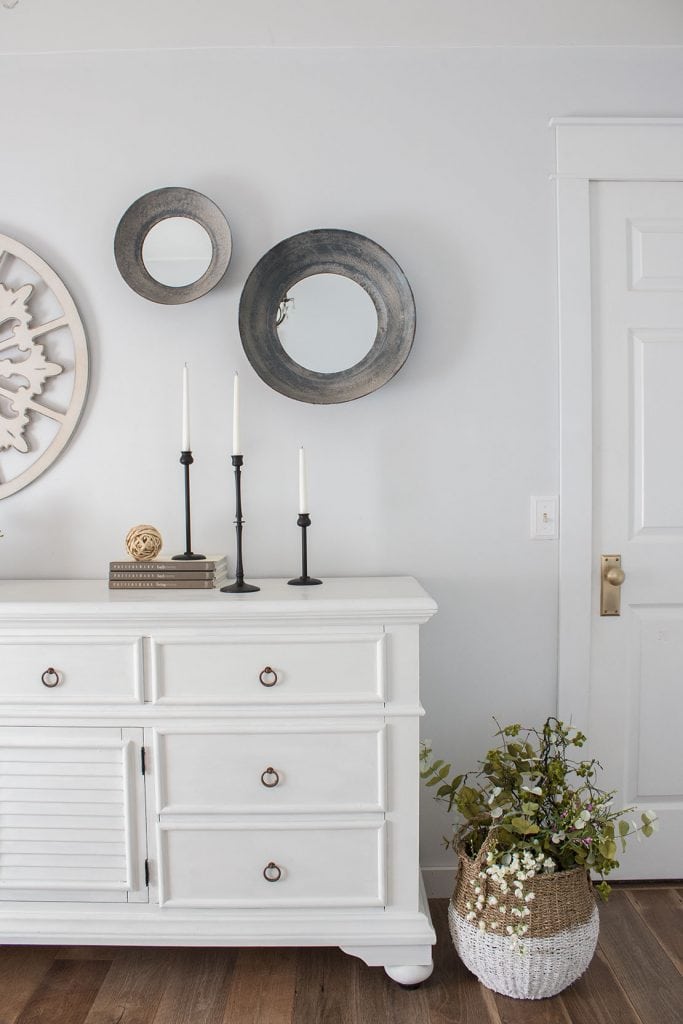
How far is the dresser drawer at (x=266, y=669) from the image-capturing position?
1.76m

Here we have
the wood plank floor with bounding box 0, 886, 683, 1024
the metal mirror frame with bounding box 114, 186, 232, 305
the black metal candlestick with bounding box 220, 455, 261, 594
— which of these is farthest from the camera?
the metal mirror frame with bounding box 114, 186, 232, 305

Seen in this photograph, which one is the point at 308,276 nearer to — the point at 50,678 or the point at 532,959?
the point at 50,678

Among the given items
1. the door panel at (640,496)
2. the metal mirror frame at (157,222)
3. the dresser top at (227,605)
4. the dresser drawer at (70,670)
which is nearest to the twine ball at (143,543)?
the dresser top at (227,605)

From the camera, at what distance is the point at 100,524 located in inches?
85.0

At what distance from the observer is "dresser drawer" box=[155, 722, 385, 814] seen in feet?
5.80

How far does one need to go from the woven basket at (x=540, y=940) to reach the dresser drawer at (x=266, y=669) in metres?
0.50

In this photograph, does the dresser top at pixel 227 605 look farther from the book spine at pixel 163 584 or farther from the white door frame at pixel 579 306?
the white door frame at pixel 579 306

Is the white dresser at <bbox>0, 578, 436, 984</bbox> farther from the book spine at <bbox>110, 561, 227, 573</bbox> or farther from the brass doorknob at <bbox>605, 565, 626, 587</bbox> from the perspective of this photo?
the brass doorknob at <bbox>605, 565, 626, 587</bbox>

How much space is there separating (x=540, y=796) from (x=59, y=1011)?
1.18m

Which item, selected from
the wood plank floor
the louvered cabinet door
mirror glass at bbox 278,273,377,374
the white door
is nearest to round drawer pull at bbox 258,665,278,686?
the louvered cabinet door

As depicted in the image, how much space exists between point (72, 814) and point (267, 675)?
562mm

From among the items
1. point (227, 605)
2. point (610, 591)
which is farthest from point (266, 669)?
point (610, 591)

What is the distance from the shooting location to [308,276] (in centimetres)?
209

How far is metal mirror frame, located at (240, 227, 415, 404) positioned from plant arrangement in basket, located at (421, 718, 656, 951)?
3.25ft
